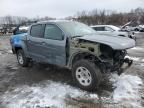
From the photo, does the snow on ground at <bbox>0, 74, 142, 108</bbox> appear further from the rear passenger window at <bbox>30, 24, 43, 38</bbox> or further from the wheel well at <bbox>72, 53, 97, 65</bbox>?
the rear passenger window at <bbox>30, 24, 43, 38</bbox>

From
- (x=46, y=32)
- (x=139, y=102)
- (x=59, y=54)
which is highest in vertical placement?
(x=46, y=32)

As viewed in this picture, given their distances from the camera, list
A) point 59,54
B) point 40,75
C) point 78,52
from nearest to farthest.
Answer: point 78,52
point 59,54
point 40,75

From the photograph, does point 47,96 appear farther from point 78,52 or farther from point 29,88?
point 78,52

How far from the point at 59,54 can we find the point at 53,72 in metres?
1.44

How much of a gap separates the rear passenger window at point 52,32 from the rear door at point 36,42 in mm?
268

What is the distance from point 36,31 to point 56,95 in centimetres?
264

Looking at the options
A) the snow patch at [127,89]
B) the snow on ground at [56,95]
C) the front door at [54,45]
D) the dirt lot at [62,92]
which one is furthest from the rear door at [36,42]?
the snow patch at [127,89]

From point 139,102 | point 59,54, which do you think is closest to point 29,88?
point 59,54

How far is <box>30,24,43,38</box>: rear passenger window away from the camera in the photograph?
20.3ft

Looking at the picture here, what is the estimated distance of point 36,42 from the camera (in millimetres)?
6238

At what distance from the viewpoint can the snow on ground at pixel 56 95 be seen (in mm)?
4180

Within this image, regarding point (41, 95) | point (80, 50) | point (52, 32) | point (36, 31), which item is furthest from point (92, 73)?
point (36, 31)

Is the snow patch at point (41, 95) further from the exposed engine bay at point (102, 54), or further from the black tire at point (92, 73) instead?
the exposed engine bay at point (102, 54)

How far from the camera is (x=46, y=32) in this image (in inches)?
234
